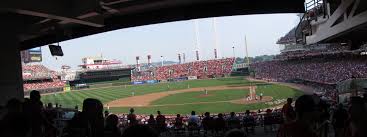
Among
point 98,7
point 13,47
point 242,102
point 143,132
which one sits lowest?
point 242,102

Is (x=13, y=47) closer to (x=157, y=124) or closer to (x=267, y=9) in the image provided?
(x=157, y=124)

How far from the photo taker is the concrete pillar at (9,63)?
13828 millimetres

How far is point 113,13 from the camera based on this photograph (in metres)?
15.6

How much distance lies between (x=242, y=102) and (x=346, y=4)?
2959 centimetres

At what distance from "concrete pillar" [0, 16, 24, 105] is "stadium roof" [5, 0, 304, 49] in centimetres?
25

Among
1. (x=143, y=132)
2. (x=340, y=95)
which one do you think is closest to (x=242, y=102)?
(x=340, y=95)

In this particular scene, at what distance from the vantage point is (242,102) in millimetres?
43281

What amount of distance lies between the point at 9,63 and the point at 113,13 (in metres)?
3.68

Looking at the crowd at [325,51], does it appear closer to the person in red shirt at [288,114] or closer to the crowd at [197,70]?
the crowd at [197,70]

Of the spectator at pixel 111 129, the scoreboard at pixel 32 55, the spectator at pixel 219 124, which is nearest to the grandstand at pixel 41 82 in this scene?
the scoreboard at pixel 32 55

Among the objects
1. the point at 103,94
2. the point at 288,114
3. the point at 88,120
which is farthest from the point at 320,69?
the point at 88,120

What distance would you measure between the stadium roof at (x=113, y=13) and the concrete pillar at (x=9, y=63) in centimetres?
25

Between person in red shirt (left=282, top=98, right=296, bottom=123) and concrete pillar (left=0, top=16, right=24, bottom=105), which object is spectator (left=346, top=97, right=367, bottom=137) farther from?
concrete pillar (left=0, top=16, right=24, bottom=105)

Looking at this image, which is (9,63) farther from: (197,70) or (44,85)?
(197,70)
